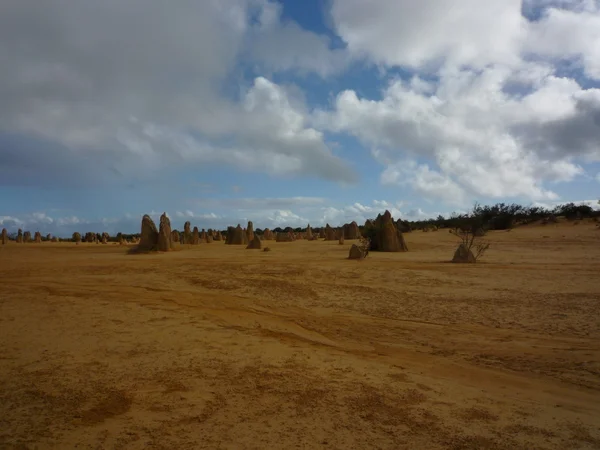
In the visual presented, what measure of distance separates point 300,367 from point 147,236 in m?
21.5

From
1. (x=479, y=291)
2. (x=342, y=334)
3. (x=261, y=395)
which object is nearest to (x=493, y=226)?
(x=479, y=291)

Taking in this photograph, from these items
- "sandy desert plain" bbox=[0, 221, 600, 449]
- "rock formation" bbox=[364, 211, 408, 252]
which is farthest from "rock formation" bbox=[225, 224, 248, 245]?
"sandy desert plain" bbox=[0, 221, 600, 449]

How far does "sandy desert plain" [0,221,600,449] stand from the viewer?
364cm

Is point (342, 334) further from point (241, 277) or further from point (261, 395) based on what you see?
point (241, 277)

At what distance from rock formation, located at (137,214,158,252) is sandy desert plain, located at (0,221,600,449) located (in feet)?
47.2

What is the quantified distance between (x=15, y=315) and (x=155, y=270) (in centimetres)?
627

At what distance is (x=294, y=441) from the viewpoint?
3.49m

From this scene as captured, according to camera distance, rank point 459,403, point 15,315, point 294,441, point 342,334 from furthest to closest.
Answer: point 15,315, point 342,334, point 459,403, point 294,441

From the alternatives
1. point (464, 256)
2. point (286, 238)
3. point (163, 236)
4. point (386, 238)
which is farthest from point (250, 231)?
point (464, 256)

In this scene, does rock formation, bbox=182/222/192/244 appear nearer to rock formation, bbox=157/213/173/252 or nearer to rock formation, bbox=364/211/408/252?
rock formation, bbox=157/213/173/252

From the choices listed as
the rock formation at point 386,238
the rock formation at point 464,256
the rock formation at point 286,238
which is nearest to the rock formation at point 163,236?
the rock formation at point 386,238

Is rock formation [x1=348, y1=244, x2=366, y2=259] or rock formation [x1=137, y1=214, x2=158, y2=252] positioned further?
rock formation [x1=137, y1=214, x2=158, y2=252]

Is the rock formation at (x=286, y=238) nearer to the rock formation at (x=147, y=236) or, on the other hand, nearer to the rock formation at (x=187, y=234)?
the rock formation at (x=187, y=234)

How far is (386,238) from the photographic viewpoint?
81.2 ft
